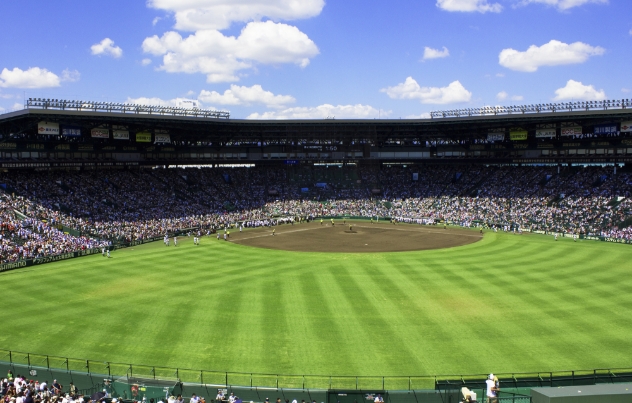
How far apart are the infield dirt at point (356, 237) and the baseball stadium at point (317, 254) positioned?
0.59 meters

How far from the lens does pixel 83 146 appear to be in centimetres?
6988

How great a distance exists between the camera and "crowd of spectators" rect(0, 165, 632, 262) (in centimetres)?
5528

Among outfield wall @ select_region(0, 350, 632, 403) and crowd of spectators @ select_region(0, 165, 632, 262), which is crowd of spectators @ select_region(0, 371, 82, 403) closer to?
outfield wall @ select_region(0, 350, 632, 403)

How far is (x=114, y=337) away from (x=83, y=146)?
Result: 51.7m

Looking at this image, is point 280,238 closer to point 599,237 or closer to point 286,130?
point 286,130

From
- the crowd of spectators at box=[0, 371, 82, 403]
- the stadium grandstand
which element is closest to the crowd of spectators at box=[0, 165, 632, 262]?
the stadium grandstand

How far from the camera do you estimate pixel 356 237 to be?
60250 mm

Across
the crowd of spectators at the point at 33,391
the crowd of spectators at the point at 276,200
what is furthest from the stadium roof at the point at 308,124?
the crowd of spectators at the point at 33,391

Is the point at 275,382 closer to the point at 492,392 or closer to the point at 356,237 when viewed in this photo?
the point at 492,392

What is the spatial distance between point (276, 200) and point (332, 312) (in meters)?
55.2

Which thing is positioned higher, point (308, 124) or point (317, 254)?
point (308, 124)

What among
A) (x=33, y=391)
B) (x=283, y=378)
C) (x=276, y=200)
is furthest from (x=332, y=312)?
(x=276, y=200)

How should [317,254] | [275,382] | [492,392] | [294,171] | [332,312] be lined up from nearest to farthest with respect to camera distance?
[492,392]
[275,382]
[332,312]
[317,254]
[294,171]

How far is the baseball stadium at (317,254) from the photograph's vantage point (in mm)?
22672
